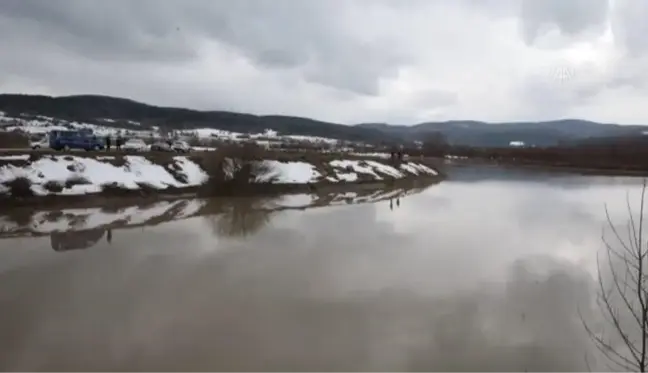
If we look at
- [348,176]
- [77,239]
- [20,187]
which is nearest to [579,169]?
[348,176]

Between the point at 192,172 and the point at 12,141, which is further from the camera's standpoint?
the point at 12,141

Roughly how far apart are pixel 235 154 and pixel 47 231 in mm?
14628

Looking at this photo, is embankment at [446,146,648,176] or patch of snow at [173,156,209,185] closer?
patch of snow at [173,156,209,185]

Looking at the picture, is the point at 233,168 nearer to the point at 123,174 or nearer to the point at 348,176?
the point at 123,174

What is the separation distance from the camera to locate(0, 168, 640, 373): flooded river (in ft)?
25.6

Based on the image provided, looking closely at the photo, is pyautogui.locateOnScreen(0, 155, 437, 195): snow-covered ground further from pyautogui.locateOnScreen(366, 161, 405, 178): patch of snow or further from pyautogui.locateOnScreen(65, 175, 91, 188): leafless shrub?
pyautogui.locateOnScreen(366, 161, 405, 178): patch of snow

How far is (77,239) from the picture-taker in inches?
679

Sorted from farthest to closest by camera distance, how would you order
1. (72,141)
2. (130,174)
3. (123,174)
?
(72,141)
(130,174)
(123,174)

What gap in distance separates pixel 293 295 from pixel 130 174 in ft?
69.9

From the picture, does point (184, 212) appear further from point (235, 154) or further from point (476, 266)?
point (476, 266)

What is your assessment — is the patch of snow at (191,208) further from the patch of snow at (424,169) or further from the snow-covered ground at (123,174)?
the patch of snow at (424,169)

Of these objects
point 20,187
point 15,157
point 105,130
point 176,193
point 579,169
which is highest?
point 105,130

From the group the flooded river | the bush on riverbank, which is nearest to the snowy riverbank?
the flooded river

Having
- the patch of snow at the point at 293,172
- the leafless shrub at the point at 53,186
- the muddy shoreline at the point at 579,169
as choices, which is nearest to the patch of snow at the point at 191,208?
the leafless shrub at the point at 53,186
